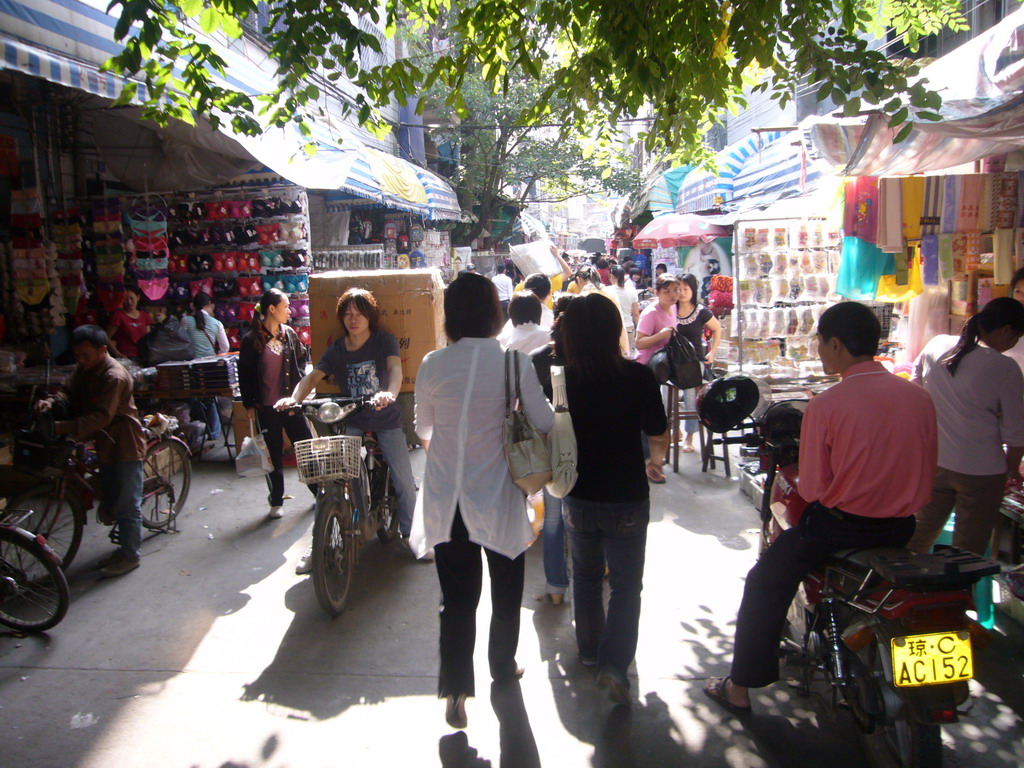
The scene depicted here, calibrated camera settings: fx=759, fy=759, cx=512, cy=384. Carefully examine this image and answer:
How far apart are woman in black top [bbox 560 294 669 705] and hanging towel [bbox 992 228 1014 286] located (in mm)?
3572

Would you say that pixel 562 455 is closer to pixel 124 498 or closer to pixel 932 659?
pixel 932 659

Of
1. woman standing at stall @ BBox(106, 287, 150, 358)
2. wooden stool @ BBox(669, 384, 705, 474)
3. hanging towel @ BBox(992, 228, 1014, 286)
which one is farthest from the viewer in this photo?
woman standing at stall @ BBox(106, 287, 150, 358)

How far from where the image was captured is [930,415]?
A: 2844 mm

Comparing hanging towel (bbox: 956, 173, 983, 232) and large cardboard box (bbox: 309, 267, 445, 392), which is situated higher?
hanging towel (bbox: 956, 173, 983, 232)

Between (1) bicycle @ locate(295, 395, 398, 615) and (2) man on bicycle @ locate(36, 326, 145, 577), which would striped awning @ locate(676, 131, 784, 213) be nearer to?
(1) bicycle @ locate(295, 395, 398, 615)

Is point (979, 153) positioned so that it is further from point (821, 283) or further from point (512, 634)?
point (512, 634)

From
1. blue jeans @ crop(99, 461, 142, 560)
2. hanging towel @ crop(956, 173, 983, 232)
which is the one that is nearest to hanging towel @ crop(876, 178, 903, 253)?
hanging towel @ crop(956, 173, 983, 232)

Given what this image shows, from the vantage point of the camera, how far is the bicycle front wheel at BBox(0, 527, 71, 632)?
432cm

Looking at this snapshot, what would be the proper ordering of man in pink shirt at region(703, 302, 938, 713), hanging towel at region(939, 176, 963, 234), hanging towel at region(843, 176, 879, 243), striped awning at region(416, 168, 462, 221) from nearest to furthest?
man in pink shirt at region(703, 302, 938, 713), hanging towel at region(939, 176, 963, 234), hanging towel at region(843, 176, 879, 243), striped awning at region(416, 168, 462, 221)

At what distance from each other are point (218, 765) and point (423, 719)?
2.87 feet

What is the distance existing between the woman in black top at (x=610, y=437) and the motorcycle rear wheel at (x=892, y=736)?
3.24 feet

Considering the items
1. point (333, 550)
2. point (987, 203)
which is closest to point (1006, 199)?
point (987, 203)

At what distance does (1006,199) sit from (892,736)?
13.9 ft

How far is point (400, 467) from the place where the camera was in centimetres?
526
